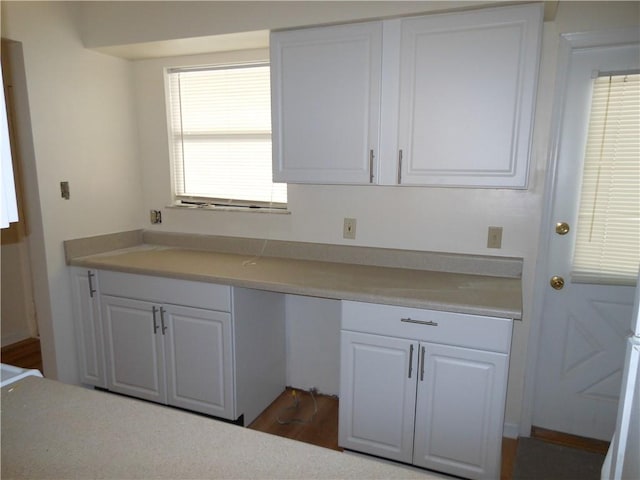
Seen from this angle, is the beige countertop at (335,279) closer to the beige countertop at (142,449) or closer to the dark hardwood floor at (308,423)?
the dark hardwood floor at (308,423)

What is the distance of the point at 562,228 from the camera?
2.18m

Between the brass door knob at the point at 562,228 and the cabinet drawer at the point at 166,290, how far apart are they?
1.71m

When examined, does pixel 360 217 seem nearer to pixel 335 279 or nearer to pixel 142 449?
pixel 335 279

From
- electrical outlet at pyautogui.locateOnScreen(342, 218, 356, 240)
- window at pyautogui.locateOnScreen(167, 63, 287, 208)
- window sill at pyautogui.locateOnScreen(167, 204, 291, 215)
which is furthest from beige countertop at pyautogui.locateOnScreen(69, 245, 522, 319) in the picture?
window at pyautogui.locateOnScreen(167, 63, 287, 208)

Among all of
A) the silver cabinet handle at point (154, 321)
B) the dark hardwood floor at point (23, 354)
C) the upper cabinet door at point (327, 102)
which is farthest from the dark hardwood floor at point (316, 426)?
the dark hardwood floor at point (23, 354)

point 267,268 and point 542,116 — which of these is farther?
point 267,268

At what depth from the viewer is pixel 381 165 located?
6.81ft

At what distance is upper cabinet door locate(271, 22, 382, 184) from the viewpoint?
6.64 feet

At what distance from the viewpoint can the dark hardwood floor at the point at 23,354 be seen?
311 cm

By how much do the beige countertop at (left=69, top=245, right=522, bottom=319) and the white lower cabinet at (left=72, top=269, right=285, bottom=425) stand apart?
0.08 meters

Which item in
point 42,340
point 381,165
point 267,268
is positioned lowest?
point 42,340

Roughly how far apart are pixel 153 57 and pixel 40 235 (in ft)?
4.30

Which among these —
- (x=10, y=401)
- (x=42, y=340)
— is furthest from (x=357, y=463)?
(x=42, y=340)

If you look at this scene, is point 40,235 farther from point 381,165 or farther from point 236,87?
point 381,165
